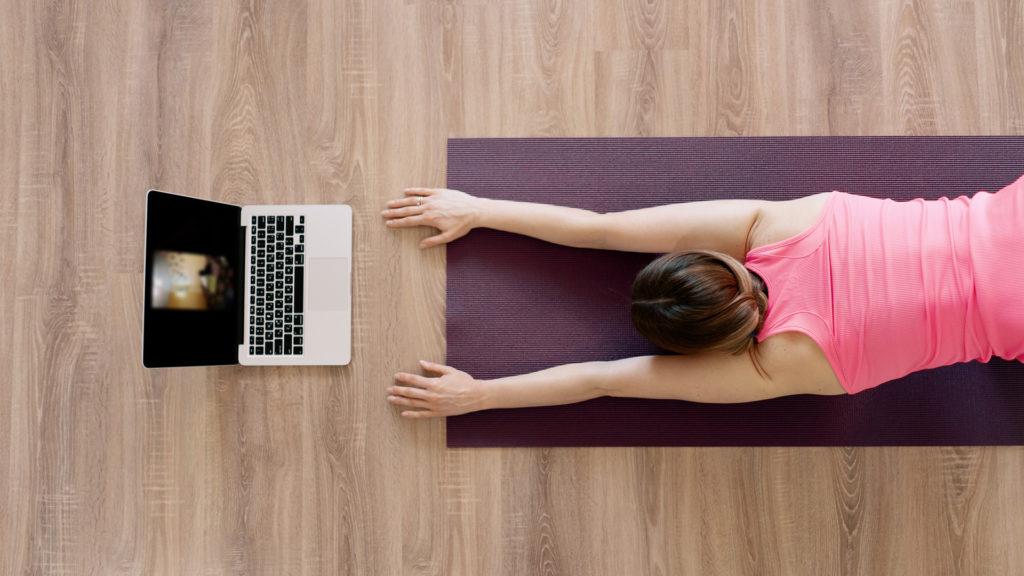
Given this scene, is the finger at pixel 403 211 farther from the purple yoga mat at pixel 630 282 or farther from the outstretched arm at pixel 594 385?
the outstretched arm at pixel 594 385

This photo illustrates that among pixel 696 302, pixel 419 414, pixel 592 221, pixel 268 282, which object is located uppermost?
pixel 592 221

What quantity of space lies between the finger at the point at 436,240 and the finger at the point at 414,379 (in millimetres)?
319

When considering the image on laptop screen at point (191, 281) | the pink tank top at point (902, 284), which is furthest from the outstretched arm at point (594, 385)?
the image on laptop screen at point (191, 281)

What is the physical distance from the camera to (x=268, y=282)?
1486 mm

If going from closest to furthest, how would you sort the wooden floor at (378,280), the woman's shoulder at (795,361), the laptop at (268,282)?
the woman's shoulder at (795,361), the laptop at (268,282), the wooden floor at (378,280)

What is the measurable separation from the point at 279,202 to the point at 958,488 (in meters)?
1.81

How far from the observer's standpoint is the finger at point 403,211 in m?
1.51

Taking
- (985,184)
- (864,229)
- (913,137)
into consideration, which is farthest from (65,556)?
(985,184)

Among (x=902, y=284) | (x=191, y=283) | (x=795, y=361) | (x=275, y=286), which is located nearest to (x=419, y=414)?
(x=275, y=286)

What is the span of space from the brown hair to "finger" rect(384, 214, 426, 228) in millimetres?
601

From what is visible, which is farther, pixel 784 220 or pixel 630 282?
pixel 630 282

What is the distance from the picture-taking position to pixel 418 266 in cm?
153

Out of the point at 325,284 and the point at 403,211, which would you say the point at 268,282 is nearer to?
the point at 325,284

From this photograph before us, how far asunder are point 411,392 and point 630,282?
0.60m
